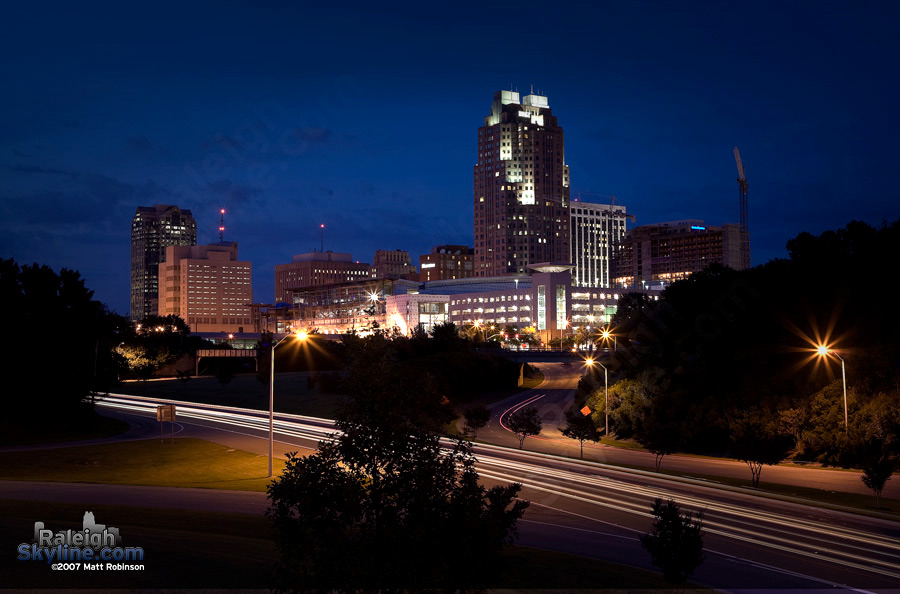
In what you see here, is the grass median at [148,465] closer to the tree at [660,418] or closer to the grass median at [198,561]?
the grass median at [198,561]

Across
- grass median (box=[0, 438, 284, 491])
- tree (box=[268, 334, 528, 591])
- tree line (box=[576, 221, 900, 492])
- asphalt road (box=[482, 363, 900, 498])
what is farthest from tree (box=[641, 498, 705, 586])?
tree line (box=[576, 221, 900, 492])

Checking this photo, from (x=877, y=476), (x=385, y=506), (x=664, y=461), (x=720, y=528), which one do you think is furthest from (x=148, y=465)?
(x=877, y=476)

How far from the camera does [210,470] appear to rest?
131ft

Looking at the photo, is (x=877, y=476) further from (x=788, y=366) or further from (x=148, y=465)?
(x=148, y=465)

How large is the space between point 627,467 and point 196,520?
25.4m

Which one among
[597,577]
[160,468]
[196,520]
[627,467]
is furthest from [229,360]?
[597,577]

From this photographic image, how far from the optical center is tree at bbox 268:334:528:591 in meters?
12.3

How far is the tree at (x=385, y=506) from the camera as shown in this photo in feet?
40.4

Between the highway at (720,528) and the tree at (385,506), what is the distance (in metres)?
6.98

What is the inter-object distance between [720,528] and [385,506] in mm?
17129

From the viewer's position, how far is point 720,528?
2570 cm

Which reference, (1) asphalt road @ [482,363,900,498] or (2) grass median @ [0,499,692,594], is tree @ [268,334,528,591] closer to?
(2) grass median @ [0,499,692,594]

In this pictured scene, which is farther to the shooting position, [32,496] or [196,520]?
[32,496]

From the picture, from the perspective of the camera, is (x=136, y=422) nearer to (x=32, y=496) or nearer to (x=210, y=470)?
(x=210, y=470)
